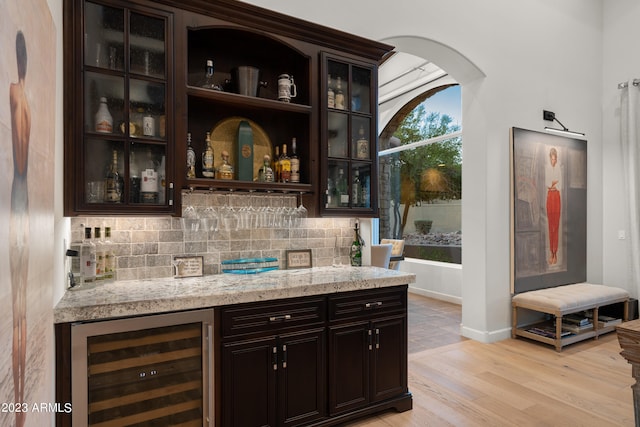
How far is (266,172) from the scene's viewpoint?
9.38ft

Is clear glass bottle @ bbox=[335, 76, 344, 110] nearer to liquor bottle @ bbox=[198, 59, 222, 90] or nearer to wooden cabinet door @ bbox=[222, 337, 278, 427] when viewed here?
liquor bottle @ bbox=[198, 59, 222, 90]

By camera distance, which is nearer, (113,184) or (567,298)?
(113,184)

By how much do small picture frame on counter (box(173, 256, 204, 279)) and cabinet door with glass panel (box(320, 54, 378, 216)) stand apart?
99 centimetres

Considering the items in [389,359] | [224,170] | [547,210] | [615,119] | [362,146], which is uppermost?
[615,119]

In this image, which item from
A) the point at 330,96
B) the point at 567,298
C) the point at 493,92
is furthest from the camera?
the point at 493,92

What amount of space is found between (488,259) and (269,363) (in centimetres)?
293

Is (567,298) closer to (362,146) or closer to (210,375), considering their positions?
(362,146)

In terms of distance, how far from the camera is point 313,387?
7.76 feet

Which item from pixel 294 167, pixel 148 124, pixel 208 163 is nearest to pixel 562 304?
pixel 294 167

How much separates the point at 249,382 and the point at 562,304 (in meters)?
3.39

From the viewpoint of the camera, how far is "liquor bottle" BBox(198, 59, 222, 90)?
8.63 feet

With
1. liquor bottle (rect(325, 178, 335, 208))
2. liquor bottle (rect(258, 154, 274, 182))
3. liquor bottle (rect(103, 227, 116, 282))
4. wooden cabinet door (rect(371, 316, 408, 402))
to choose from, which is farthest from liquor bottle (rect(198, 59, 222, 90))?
wooden cabinet door (rect(371, 316, 408, 402))

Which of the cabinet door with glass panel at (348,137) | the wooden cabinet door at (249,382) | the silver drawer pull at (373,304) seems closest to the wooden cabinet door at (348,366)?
the silver drawer pull at (373,304)

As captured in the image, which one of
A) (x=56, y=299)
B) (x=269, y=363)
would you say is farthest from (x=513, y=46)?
(x=56, y=299)
